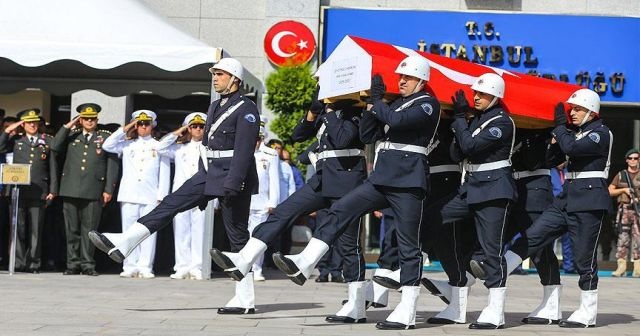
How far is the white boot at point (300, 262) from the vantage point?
8.91 meters

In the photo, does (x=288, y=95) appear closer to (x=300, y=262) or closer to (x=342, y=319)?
(x=342, y=319)

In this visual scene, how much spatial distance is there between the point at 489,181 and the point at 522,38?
438 inches

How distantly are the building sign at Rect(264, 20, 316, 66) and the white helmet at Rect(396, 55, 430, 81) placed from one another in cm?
1078

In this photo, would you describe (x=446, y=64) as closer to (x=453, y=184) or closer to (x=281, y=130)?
(x=453, y=184)

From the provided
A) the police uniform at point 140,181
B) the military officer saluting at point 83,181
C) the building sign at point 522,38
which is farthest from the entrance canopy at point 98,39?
the building sign at point 522,38

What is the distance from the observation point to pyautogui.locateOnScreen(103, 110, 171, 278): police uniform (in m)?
14.6

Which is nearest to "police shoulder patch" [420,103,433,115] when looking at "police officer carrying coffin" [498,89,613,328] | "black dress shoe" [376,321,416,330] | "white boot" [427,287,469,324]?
"police officer carrying coffin" [498,89,613,328]

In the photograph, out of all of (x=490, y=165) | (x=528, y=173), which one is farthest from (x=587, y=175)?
(x=490, y=165)

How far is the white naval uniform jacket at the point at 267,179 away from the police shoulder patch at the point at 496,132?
6214 mm

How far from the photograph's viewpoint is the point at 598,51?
65.9 ft

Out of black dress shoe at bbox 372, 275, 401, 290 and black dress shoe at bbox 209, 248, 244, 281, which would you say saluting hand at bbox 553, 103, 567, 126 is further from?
black dress shoe at bbox 209, 248, 244, 281

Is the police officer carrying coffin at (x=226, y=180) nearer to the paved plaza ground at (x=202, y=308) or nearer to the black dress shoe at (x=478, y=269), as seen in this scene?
the paved plaza ground at (x=202, y=308)

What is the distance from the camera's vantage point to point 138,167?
14633mm

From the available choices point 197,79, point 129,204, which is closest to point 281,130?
point 197,79
